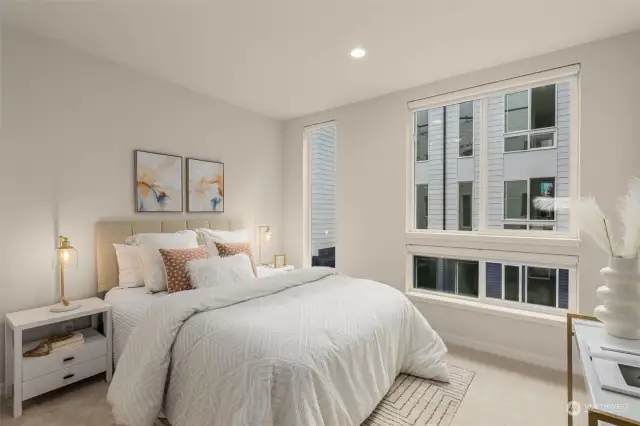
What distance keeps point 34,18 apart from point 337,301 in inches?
114

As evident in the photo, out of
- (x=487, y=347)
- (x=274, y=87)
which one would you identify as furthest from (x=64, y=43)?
(x=487, y=347)

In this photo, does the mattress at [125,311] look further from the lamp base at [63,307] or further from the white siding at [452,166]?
the white siding at [452,166]

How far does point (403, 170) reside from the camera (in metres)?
3.59

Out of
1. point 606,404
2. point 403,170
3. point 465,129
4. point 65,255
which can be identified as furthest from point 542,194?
point 65,255

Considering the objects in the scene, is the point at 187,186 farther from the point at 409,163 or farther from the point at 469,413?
the point at 469,413

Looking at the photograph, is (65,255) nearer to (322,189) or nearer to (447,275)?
(322,189)

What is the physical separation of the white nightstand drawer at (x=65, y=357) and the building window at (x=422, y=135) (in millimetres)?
3437

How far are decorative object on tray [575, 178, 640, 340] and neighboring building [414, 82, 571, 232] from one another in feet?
3.82

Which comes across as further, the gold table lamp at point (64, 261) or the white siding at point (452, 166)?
the white siding at point (452, 166)

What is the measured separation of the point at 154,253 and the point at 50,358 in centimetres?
95

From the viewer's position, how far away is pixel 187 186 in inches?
136

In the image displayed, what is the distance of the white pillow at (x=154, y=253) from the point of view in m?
2.64

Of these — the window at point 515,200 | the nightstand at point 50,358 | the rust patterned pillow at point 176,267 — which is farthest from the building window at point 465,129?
the nightstand at point 50,358

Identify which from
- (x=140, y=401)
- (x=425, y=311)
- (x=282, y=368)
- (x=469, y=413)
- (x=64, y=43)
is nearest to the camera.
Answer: (x=282, y=368)
